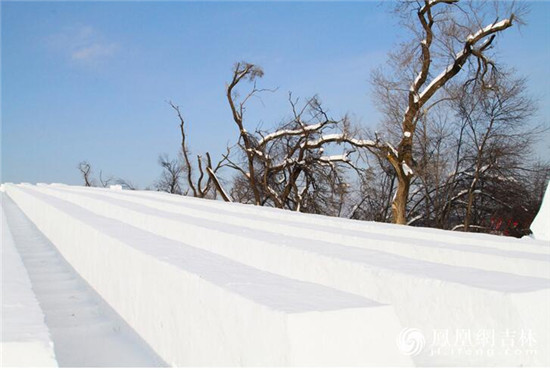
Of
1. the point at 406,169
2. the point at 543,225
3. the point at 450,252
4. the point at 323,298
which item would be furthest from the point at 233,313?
the point at 406,169

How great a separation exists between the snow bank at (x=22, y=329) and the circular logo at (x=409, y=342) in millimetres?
1023

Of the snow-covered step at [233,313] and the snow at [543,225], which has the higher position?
the snow at [543,225]

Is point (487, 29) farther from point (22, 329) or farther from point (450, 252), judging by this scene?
point (22, 329)

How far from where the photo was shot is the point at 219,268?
2.02 metres

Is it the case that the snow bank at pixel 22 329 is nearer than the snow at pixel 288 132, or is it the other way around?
the snow bank at pixel 22 329

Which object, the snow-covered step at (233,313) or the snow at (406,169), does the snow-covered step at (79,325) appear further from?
the snow at (406,169)

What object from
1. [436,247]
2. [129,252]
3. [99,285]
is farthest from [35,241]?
[436,247]

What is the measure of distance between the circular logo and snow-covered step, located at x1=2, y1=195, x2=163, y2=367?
0.94m

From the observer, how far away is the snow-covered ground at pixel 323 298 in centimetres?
142

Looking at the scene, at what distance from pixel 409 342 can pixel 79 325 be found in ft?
5.07

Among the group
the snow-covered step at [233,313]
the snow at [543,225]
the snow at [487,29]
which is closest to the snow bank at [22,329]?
the snow-covered step at [233,313]

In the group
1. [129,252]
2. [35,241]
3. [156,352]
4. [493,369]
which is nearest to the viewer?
[493,369]

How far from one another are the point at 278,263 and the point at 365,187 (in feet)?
34.4

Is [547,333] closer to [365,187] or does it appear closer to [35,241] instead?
[35,241]
